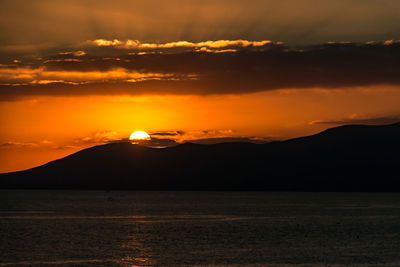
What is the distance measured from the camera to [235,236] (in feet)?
375

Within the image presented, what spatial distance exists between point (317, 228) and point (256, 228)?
48.8 feet

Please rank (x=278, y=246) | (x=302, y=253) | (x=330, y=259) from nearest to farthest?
(x=330, y=259) < (x=302, y=253) < (x=278, y=246)

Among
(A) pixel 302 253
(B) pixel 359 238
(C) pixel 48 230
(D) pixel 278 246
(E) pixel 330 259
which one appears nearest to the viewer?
(E) pixel 330 259

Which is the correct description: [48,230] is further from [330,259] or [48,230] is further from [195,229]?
[330,259]

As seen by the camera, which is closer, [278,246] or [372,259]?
[372,259]

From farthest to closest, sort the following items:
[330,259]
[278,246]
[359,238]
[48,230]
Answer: [48,230] < [359,238] < [278,246] < [330,259]

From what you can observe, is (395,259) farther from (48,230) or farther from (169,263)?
(48,230)

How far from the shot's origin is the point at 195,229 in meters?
132

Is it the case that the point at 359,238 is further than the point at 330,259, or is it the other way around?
the point at 359,238

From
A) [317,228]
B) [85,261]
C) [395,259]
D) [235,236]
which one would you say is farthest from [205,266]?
[317,228]

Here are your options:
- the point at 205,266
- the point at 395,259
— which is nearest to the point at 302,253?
the point at 395,259

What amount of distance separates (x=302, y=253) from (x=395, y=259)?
12.9 meters

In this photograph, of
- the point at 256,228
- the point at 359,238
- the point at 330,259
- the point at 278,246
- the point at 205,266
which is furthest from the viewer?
the point at 256,228

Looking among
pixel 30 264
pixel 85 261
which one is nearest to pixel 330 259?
pixel 85 261
